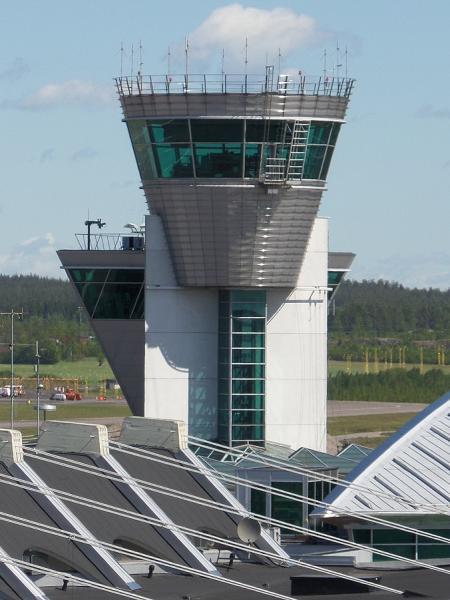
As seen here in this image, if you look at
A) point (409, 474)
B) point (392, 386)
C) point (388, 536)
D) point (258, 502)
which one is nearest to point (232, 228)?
point (258, 502)

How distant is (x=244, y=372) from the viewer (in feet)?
297

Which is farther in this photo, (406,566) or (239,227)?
(239,227)

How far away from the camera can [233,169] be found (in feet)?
285

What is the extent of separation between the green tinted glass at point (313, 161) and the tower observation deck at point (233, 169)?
45 millimetres

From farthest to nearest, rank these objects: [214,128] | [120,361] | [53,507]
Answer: [120,361] → [214,128] → [53,507]

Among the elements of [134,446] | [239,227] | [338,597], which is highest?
[239,227]

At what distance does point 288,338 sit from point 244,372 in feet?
9.06

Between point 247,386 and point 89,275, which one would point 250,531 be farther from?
point 89,275

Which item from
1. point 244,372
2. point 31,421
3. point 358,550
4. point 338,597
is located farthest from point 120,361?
point 31,421

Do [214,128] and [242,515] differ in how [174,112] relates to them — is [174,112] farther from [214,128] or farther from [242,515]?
[242,515]

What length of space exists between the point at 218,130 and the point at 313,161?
4735 millimetres

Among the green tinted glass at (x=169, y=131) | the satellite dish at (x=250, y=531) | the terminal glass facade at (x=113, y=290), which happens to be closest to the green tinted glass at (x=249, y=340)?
the terminal glass facade at (x=113, y=290)

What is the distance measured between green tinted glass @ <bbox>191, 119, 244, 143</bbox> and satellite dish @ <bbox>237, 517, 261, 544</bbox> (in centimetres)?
3145

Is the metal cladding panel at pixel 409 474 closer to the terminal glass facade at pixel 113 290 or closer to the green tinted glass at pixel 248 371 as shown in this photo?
the green tinted glass at pixel 248 371
